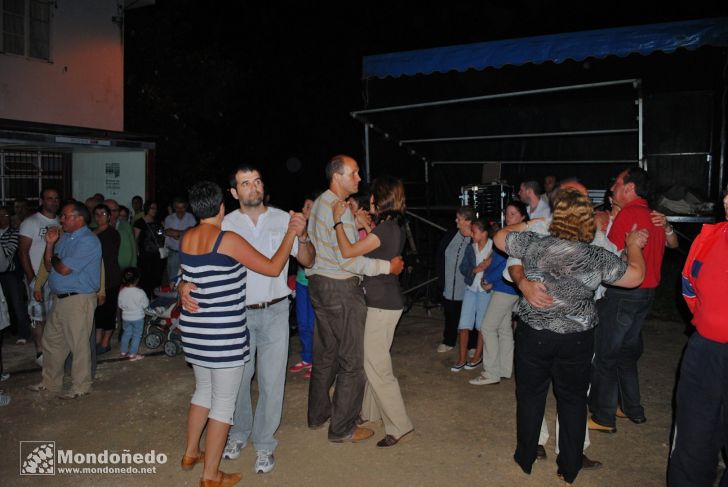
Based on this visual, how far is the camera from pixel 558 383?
3.79 meters

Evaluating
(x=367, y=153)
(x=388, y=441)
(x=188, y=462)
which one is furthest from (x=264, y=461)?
(x=367, y=153)

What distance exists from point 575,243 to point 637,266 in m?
0.48

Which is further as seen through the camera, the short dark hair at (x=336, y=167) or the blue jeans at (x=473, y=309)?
the blue jeans at (x=473, y=309)

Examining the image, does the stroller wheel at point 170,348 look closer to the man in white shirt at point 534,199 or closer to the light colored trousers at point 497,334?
the light colored trousers at point 497,334

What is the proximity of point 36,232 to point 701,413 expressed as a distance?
6.59 meters

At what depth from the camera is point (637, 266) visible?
12.2 ft

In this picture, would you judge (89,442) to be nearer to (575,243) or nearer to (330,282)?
(330,282)

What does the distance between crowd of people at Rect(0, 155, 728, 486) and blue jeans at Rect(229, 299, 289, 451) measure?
10 millimetres

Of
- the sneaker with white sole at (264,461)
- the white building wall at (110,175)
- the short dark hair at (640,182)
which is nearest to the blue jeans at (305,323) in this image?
the sneaker with white sole at (264,461)

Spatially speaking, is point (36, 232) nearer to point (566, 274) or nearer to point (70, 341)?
point (70, 341)

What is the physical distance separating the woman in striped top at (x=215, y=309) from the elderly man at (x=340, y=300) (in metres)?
0.63

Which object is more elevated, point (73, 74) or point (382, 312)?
point (73, 74)

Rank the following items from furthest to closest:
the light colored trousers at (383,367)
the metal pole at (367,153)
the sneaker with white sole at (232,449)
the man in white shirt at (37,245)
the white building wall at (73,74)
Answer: the white building wall at (73,74)
the metal pole at (367,153)
the man in white shirt at (37,245)
the light colored trousers at (383,367)
the sneaker with white sole at (232,449)

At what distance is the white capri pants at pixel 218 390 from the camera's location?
3785 mm
